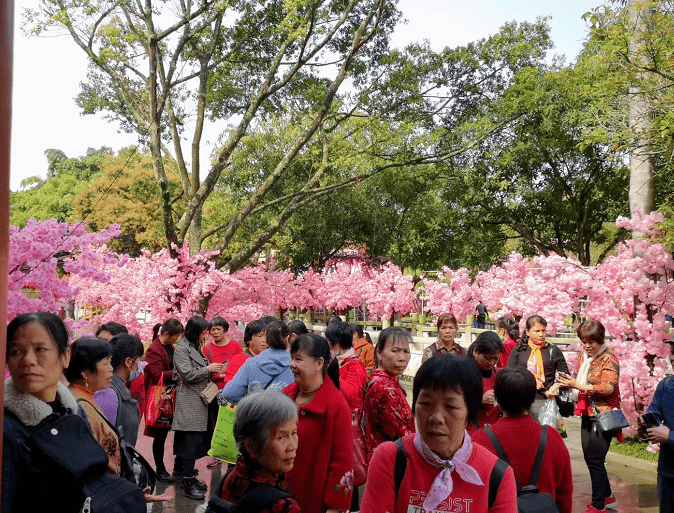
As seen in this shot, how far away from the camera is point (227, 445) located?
580 centimetres

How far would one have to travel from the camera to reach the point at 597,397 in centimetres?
644

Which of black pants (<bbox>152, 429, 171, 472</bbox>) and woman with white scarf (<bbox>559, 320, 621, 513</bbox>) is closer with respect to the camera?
woman with white scarf (<bbox>559, 320, 621, 513</bbox>)

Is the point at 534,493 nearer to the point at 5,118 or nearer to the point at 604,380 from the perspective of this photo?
the point at 5,118

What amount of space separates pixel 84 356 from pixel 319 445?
132cm

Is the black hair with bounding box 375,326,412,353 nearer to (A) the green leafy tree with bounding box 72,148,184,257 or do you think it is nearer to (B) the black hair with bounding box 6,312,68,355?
(B) the black hair with bounding box 6,312,68,355

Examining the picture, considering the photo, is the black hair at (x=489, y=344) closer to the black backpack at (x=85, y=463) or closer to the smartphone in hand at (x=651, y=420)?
the smartphone in hand at (x=651, y=420)

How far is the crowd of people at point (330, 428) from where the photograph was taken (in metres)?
2.36

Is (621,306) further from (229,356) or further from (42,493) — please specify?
(42,493)

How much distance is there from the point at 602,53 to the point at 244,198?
2103cm

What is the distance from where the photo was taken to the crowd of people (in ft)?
7.74

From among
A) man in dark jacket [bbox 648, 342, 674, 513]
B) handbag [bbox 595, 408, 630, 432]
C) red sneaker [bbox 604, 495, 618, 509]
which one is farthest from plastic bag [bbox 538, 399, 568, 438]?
red sneaker [bbox 604, 495, 618, 509]

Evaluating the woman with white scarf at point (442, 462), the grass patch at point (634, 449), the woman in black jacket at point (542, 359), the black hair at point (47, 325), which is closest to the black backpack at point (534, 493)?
the woman with white scarf at point (442, 462)

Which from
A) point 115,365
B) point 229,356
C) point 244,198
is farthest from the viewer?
point 244,198

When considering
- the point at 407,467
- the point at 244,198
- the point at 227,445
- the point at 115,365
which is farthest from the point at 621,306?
the point at 244,198
